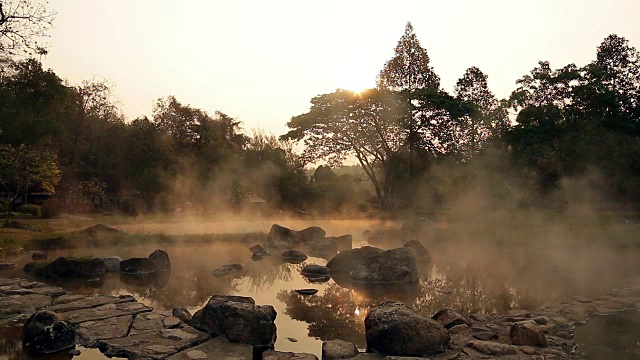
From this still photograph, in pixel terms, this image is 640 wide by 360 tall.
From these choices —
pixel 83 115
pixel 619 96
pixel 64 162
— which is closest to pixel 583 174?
pixel 619 96

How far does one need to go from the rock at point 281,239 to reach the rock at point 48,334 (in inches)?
578

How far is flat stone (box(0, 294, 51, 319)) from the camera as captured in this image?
10.0 meters

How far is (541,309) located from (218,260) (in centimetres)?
1145

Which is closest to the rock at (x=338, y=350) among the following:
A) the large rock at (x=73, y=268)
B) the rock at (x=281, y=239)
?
the large rock at (x=73, y=268)

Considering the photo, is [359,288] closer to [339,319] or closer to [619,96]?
[339,319]

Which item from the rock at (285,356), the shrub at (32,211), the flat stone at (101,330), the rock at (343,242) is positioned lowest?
the rock at (285,356)

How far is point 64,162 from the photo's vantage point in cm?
4597

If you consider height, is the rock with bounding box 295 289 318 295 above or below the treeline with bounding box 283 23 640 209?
below

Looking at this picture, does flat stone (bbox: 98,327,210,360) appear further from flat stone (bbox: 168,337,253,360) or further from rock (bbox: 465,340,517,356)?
rock (bbox: 465,340,517,356)

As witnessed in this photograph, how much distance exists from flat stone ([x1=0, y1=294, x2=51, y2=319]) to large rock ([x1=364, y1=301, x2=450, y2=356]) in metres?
7.41

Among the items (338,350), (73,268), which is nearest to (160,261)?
(73,268)

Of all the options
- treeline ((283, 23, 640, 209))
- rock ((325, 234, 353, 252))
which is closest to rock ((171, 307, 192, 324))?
rock ((325, 234, 353, 252))

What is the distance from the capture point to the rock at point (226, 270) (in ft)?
50.0

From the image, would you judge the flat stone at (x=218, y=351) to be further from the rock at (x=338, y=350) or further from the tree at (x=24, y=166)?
the tree at (x=24, y=166)
